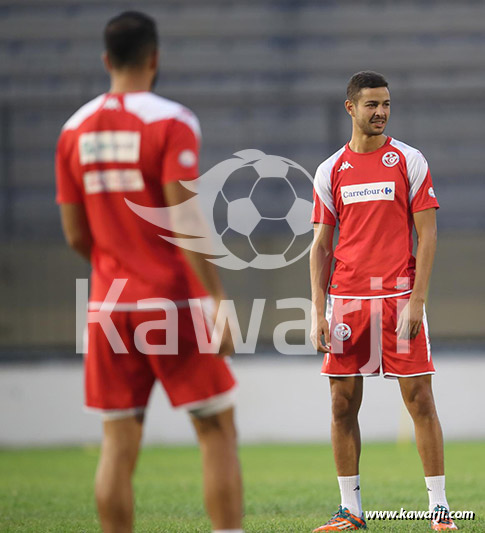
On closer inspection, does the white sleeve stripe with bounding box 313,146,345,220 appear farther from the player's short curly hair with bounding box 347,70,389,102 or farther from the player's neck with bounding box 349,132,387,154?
the player's short curly hair with bounding box 347,70,389,102

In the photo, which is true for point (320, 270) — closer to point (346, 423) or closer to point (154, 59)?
point (346, 423)

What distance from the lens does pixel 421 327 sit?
14.3 ft

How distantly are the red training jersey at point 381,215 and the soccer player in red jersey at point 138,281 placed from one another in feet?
4.95

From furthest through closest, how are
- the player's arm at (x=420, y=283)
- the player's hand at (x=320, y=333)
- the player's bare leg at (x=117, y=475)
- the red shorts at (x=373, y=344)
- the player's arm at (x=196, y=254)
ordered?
the player's hand at (x=320, y=333), the red shorts at (x=373, y=344), the player's arm at (x=420, y=283), the player's bare leg at (x=117, y=475), the player's arm at (x=196, y=254)

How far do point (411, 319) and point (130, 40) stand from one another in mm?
1832

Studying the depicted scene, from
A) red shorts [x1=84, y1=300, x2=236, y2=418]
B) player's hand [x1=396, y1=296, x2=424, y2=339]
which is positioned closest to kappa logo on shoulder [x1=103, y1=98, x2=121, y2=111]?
red shorts [x1=84, y1=300, x2=236, y2=418]

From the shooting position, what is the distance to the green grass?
15.8ft

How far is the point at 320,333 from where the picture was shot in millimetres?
4516

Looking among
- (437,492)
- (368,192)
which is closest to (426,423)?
(437,492)

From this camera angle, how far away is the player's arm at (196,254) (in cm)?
299

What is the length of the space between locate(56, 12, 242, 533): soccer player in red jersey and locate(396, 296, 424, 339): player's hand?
4.59ft

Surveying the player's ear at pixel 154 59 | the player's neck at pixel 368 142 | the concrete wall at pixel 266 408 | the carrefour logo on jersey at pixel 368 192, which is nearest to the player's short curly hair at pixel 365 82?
the player's neck at pixel 368 142

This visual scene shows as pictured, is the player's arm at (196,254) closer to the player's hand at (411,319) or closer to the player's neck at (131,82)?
the player's neck at (131,82)

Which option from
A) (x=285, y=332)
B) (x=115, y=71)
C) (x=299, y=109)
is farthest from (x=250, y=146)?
(x=115, y=71)
